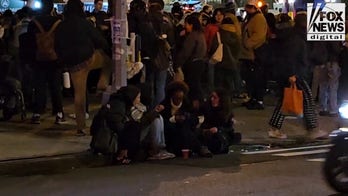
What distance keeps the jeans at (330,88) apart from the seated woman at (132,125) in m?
4.93

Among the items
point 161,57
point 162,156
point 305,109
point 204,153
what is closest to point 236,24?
point 161,57

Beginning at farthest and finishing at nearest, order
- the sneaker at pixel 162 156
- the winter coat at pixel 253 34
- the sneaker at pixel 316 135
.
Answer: the winter coat at pixel 253 34 < the sneaker at pixel 316 135 < the sneaker at pixel 162 156

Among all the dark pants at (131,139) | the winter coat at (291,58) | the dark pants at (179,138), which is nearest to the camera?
the dark pants at (131,139)

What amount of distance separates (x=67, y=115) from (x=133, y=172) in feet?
14.2

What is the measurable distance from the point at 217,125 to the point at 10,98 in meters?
3.77

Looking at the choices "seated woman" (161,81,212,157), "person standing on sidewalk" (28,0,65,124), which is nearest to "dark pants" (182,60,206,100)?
"person standing on sidewalk" (28,0,65,124)

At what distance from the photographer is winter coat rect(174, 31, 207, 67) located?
12.1 meters

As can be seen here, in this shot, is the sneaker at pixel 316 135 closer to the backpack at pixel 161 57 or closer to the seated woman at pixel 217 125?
the seated woman at pixel 217 125

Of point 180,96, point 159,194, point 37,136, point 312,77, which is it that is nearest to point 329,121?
point 312,77

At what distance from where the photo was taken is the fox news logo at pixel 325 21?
12094 mm

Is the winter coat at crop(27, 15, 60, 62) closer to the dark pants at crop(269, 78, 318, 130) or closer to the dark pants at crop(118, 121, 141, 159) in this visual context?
the dark pants at crop(118, 121, 141, 159)

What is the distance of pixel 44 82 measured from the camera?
11.8 meters

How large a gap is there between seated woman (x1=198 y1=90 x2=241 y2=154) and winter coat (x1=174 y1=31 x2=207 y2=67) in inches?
80.2

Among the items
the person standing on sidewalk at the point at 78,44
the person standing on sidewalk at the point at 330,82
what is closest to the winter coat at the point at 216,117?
the person standing on sidewalk at the point at 78,44
